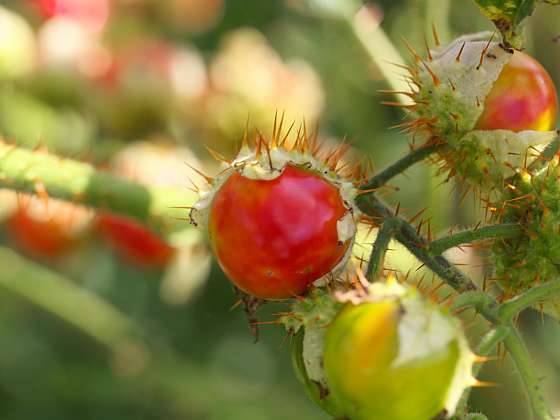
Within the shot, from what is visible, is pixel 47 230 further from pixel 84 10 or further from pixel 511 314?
pixel 511 314

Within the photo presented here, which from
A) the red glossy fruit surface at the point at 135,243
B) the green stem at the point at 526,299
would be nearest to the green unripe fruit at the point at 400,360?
the green stem at the point at 526,299

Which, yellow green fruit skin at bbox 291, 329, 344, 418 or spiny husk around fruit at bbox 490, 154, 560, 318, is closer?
yellow green fruit skin at bbox 291, 329, 344, 418

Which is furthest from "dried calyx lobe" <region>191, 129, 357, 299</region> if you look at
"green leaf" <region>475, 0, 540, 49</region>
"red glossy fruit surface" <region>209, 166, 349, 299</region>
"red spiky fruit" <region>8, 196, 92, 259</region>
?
"red spiky fruit" <region>8, 196, 92, 259</region>

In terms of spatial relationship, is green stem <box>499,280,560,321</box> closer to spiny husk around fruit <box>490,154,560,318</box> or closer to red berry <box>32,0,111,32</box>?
spiny husk around fruit <box>490,154,560,318</box>

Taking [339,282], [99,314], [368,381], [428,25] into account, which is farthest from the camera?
[99,314]

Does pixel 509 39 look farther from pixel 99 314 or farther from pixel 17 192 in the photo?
pixel 99 314

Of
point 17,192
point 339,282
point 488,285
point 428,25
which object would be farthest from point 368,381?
point 428,25

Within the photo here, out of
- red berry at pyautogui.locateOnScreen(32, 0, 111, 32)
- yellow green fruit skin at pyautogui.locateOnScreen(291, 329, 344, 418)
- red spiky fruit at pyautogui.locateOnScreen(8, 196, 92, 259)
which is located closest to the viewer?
yellow green fruit skin at pyautogui.locateOnScreen(291, 329, 344, 418)

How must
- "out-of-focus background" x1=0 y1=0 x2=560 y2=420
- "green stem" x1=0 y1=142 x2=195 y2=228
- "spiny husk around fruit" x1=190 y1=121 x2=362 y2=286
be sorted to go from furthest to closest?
1. "out-of-focus background" x1=0 y1=0 x2=560 y2=420
2. "green stem" x1=0 y1=142 x2=195 y2=228
3. "spiny husk around fruit" x1=190 y1=121 x2=362 y2=286
